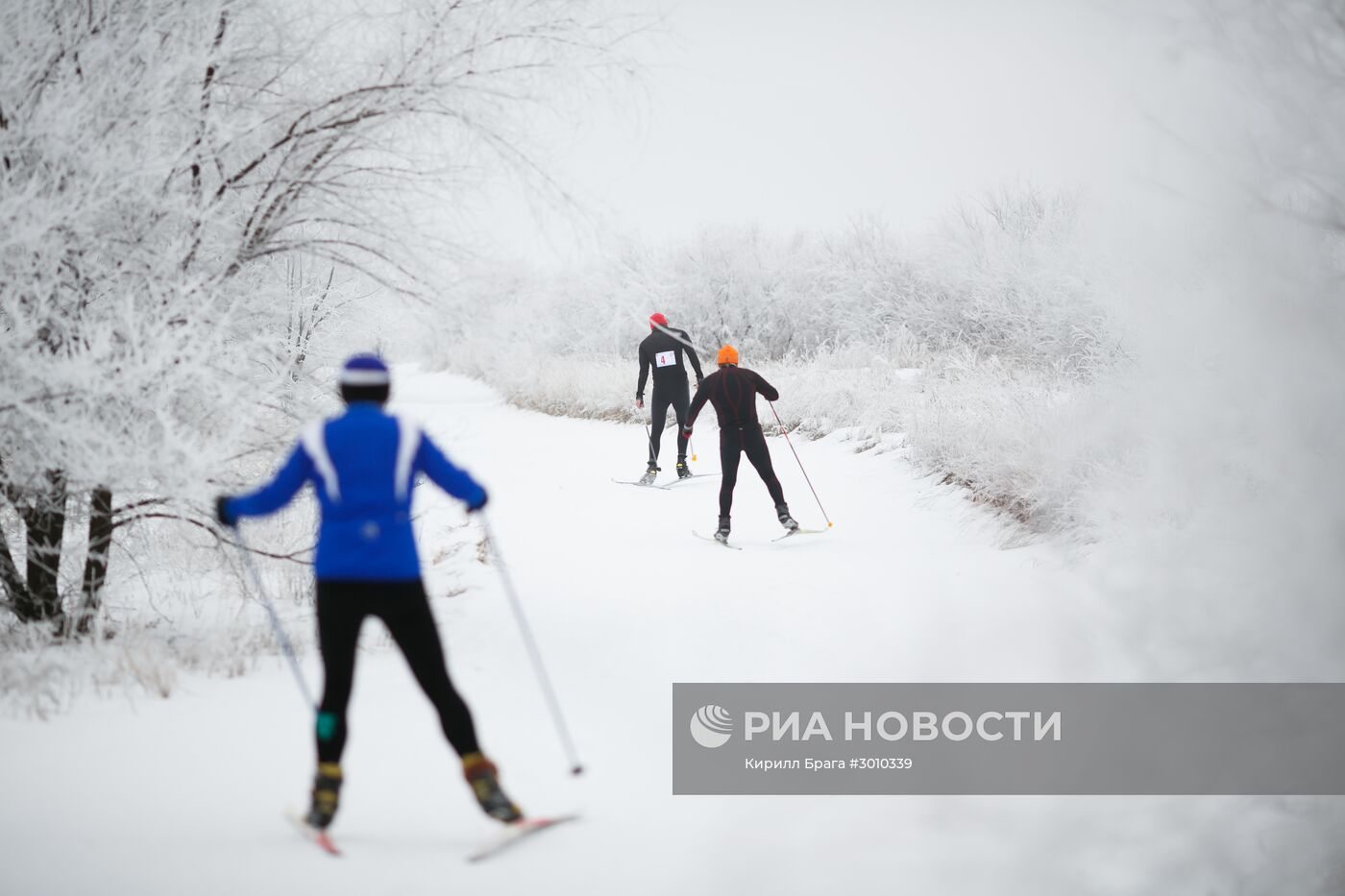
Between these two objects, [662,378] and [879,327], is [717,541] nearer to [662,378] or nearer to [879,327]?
[662,378]

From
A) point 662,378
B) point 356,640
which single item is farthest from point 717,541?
point 356,640

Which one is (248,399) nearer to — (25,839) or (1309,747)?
(25,839)

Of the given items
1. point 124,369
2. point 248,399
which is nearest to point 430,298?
point 248,399

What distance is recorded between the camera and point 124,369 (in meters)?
3.81

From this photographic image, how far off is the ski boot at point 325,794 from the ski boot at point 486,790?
0.43m

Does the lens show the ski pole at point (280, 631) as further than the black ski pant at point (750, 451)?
No

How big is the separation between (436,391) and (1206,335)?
30446mm

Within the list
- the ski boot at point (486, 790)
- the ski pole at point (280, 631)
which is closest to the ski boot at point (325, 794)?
the ski pole at point (280, 631)

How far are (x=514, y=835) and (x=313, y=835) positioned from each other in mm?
669

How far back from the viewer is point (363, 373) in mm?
2920

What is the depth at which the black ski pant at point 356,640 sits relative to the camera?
9.46 ft

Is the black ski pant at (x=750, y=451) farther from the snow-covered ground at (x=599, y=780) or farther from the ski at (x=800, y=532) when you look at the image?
the snow-covered ground at (x=599, y=780)

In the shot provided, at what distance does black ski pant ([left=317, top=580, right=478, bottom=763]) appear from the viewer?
2.88 metres

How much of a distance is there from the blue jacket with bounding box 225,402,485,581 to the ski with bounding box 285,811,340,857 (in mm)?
855
